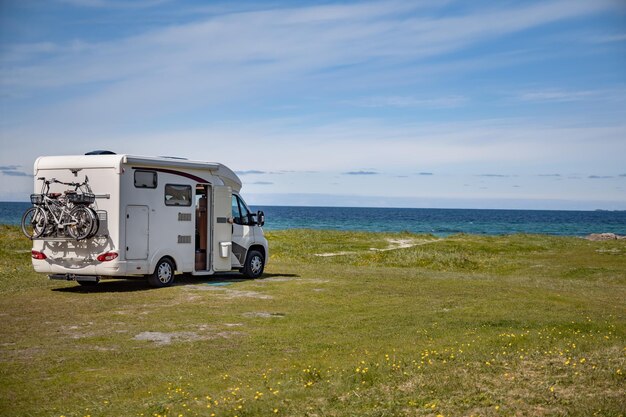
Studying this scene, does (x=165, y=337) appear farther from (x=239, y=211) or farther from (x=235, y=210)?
(x=239, y=211)

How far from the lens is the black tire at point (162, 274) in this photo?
64.4ft

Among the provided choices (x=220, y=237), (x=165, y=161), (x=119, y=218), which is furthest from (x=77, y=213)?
(x=220, y=237)

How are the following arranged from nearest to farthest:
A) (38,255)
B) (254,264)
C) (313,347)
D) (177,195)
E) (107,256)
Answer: (313,347) → (107,256) → (38,255) → (177,195) → (254,264)

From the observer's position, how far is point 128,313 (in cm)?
1558

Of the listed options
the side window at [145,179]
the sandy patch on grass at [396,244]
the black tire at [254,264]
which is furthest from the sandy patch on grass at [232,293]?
the sandy patch on grass at [396,244]

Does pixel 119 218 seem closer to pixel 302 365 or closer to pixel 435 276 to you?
pixel 302 365

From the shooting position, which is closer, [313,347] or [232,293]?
[313,347]

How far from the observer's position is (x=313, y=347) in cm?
1222

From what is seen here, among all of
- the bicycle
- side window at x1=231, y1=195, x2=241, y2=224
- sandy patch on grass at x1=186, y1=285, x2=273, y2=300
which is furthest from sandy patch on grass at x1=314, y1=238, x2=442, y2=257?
the bicycle

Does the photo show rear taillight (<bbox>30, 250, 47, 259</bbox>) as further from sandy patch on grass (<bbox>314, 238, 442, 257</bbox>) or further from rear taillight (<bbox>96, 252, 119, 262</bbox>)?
sandy patch on grass (<bbox>314, 238, 442, 257</bbox>)

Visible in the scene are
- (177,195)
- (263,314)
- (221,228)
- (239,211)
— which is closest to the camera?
(263,314)

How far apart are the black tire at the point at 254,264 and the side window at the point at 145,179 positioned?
4.50 meters

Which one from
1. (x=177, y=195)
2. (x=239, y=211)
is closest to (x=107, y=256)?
(x=177, y=195)

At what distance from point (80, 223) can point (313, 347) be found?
8483mm
